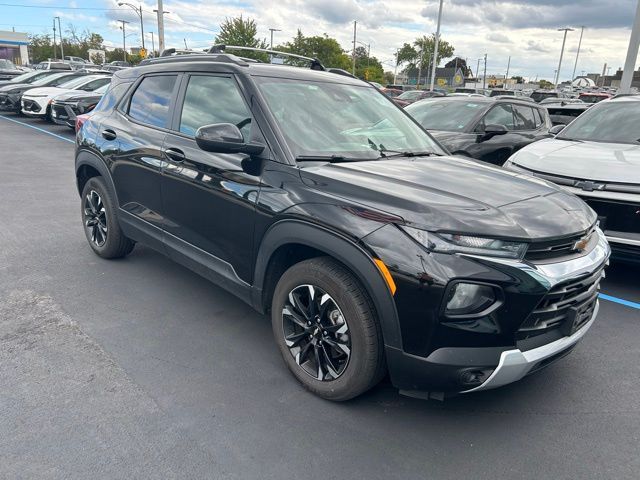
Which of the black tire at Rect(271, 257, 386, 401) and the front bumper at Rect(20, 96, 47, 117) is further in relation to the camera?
the front bumper at Rect(20, 96, 47, 117)

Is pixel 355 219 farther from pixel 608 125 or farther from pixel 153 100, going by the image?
pixel 608 125

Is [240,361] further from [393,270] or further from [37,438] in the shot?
[393,270]

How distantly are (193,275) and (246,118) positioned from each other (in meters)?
1.96

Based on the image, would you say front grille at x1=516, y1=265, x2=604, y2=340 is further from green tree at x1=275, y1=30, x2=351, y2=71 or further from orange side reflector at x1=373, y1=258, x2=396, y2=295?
green tree at x1=275, y1=30, x2=351, y2=71

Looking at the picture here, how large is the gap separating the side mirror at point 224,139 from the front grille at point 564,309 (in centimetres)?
181

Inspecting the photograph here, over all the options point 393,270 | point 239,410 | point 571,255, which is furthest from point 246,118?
point 571,255

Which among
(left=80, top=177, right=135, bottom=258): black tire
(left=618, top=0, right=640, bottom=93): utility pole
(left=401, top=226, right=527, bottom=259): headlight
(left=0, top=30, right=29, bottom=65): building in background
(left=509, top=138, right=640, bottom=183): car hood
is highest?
(left=0, top=30, right=29, bottom=65): building in background

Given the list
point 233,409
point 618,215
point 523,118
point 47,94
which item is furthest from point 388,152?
point 47,94

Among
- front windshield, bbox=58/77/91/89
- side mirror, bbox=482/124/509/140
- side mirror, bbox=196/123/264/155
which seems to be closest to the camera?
side mirror, bbox=196/123/264/155

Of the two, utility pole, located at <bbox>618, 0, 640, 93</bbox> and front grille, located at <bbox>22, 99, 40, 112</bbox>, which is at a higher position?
utility pole, located at <bbox>618, 0, 640, 93</bbox>

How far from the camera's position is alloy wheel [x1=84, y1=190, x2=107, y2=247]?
16.1 feet

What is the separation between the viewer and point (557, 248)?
2.57 m

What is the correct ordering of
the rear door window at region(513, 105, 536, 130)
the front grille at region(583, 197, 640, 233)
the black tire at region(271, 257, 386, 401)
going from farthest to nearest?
the rear door window at region(513, 105, 536, 130) < the front grille at region(583, 197, 640, 233) < the black tire at region(271, 257, 386, 401)

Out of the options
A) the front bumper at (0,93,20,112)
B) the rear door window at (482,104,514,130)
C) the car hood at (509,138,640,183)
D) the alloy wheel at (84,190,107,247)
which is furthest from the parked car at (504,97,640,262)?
the front bumper at (0,93,20,112)
